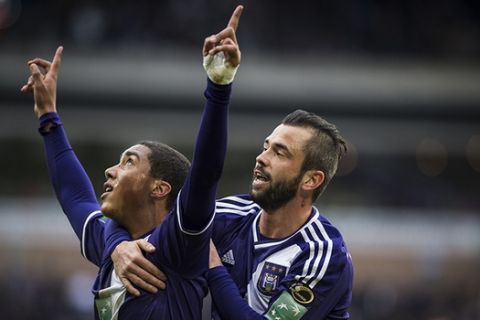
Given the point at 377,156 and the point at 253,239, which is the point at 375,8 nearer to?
the point at 377,156

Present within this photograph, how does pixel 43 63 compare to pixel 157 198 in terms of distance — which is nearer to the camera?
pixel 157 198

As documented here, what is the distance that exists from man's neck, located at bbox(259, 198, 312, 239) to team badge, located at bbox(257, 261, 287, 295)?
210 millimetres

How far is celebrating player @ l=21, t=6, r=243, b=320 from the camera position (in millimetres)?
4117

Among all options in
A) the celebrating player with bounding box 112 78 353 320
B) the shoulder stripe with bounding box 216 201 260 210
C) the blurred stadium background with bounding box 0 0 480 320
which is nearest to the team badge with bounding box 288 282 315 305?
the celebrating player with bounding box 112 78 353 320

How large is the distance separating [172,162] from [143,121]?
2237 centimetres

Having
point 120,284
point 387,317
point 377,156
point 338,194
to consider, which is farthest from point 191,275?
point 377,156

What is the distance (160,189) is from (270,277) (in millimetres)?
754

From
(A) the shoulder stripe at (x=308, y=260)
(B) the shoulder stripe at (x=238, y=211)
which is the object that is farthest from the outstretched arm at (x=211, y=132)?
(B) the shoulder stripe at (x=238, y=211)

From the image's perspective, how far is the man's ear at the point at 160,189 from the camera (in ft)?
15.6

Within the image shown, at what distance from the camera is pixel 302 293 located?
186 inches

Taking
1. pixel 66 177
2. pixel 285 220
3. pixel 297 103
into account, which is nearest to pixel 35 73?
pixel 66 177

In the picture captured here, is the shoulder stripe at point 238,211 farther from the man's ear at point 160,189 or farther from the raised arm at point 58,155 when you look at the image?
the raised arm at point 58,155

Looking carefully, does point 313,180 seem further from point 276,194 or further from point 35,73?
point 35,73

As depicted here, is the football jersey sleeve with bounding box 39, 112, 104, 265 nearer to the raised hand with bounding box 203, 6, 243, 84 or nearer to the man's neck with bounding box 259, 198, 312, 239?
the man's neck with bounding box 259, 198, 312, 239
